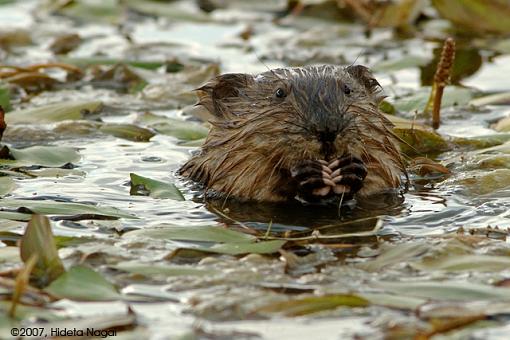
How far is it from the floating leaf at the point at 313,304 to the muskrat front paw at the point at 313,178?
1707 mm

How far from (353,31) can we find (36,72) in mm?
4079

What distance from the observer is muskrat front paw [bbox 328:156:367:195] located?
21.7ft

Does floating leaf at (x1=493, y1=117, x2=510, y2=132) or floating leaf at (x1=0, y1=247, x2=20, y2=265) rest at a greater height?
floating leaf at (x1=493, y1=117, x2=510, y2=132)

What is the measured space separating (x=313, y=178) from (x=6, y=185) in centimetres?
190

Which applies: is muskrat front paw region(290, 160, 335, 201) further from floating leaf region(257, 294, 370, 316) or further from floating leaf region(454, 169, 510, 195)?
floating leaf region(257, 294, 370, 316)

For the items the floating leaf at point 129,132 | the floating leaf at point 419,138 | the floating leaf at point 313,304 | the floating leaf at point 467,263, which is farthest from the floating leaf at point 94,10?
the floating leaf at point 313,304

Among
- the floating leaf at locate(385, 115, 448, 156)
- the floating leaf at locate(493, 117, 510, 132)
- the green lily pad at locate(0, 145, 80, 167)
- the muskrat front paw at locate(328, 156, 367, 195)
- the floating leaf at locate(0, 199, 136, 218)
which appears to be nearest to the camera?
the floating leaf at locate(0, 199, 136, 218)

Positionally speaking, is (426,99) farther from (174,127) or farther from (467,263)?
(467,263)

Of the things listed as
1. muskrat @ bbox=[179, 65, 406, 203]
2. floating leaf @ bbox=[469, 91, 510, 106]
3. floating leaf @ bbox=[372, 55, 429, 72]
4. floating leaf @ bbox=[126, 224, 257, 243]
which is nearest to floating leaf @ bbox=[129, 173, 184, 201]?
muskrat @ bbox=[179, 65, 406, 203]

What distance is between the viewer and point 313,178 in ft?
21.8

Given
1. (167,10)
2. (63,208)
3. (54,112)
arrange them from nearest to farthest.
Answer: (63,208)
(54,112)
(167,10)

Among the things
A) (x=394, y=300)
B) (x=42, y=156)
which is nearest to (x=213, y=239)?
(x=394, y=300)

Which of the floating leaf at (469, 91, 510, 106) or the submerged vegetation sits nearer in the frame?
the submerged vegetation

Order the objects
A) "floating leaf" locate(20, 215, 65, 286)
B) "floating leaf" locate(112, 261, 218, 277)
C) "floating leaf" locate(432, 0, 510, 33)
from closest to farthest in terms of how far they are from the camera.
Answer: "floating leaf" locate(20, 215, 65, 286) → "floating leaf" locate(112, 261, 218, 277) → "floating leaf" locate(432, 0, 510, 33)
